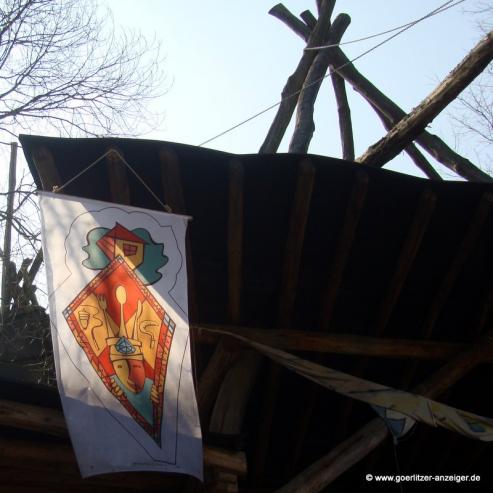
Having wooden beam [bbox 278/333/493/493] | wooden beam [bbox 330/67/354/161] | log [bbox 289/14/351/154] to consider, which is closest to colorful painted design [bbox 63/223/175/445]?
wooden beam [bbox 278/333/493/493]

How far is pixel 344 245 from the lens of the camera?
16.3ft

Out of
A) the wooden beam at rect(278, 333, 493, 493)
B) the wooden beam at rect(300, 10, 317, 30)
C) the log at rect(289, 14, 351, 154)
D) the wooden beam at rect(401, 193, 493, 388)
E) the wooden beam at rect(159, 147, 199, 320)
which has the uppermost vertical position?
the wooden beam at rect(300, 10, 317, 30)

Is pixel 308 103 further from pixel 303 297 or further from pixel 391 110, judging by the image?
pixel 303 297

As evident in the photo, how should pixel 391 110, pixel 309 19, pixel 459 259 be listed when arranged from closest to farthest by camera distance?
pixel 459 259, pixel 391 110, pixel 309 19

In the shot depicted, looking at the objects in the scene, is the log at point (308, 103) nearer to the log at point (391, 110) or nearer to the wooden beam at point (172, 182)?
the log at point (391, 110)

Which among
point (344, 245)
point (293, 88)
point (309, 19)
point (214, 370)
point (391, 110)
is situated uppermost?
point (309, 19)

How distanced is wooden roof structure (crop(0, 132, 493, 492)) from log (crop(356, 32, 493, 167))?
899mm

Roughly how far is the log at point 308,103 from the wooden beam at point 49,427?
11.8 ft

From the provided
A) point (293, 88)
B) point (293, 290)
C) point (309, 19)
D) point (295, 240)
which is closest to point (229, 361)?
point (293, 290)

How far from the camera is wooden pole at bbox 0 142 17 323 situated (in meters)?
7.80

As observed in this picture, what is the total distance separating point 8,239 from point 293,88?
3.93 m

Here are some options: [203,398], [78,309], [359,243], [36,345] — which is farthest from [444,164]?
[36,345]

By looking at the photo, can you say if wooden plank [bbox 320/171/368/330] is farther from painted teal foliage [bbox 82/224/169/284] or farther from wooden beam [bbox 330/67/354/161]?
wooden beam [bbox 330/67/354/161]

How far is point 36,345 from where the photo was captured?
8.59 metres
